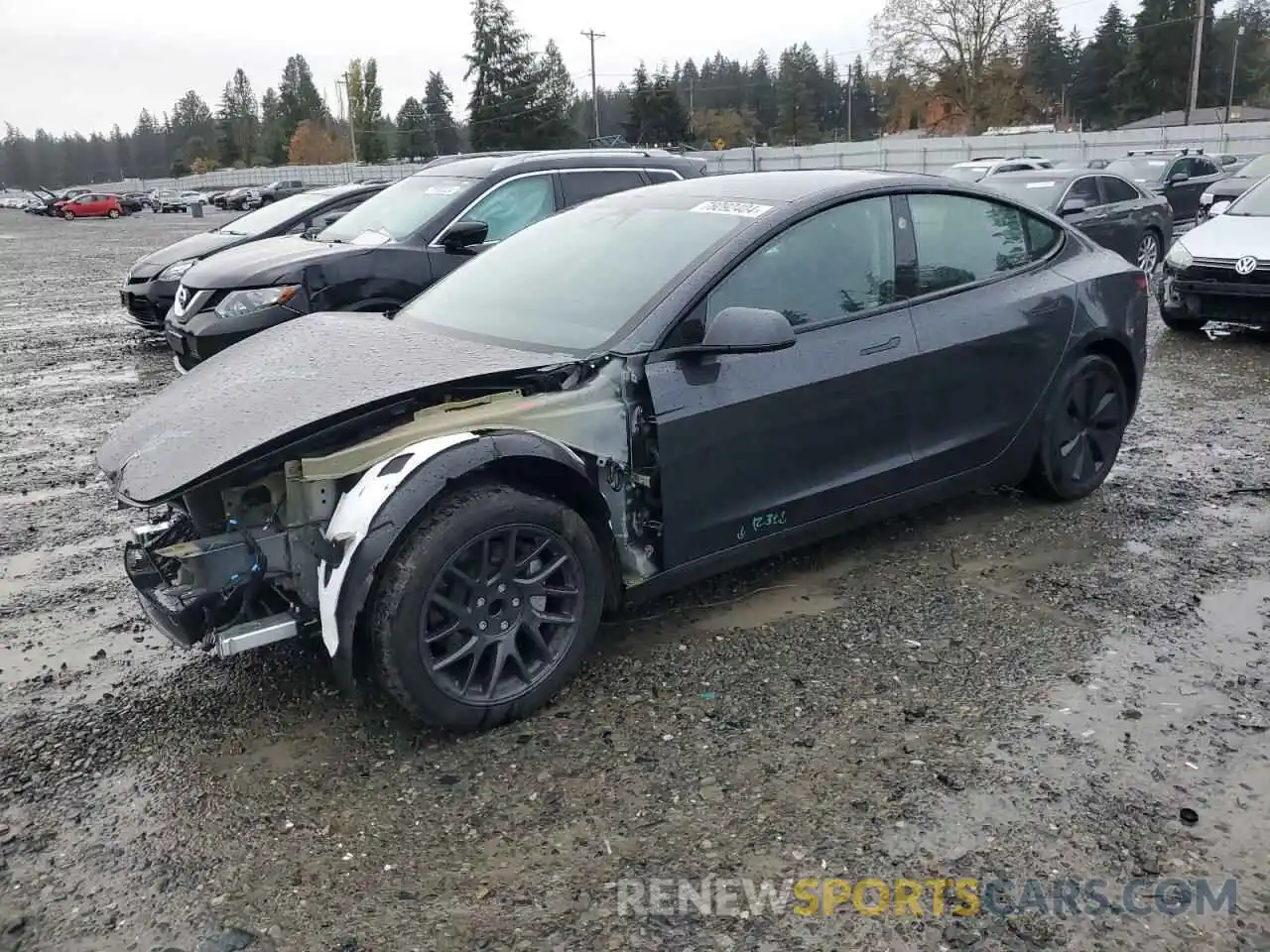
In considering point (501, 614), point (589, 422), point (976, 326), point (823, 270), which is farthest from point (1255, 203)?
point (501, 614)

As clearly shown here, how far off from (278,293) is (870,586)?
5.09 m

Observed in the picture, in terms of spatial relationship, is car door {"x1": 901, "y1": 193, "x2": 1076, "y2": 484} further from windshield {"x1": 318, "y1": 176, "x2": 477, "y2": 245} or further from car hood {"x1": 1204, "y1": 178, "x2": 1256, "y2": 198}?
car hood {"x1": 1204, "y1": 178, "x2": 1256, "y2": 198}

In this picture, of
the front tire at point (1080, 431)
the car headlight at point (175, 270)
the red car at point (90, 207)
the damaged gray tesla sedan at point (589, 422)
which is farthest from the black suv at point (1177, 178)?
the red car at point (90, 207)

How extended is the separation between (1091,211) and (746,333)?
417 inches

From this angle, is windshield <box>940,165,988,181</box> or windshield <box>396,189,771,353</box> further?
windshield <box>940,165,988,181</box>

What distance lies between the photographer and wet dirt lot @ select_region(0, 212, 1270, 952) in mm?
2510

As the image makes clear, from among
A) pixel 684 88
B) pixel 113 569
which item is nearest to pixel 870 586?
pixel 113 569

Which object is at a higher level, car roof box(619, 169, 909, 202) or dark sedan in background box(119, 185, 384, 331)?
car roof box(619, 169, 909, 202)

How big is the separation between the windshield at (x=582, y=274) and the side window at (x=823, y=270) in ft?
0.54

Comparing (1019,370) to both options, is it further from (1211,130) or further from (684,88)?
(684,88)

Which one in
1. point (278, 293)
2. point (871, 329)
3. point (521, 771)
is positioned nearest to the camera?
point (521, 771)

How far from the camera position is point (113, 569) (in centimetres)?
473

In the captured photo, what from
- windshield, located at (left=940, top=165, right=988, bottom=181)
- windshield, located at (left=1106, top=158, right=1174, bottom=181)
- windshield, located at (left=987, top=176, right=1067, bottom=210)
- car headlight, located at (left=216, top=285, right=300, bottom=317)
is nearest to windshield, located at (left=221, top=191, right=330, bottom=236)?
A: car headlight, located at (left=216, top=285, right=300, bottom=317)

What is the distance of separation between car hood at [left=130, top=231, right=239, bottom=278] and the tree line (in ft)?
146
